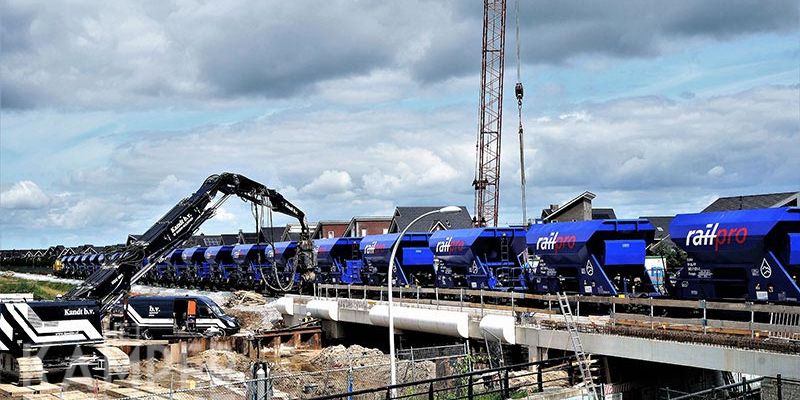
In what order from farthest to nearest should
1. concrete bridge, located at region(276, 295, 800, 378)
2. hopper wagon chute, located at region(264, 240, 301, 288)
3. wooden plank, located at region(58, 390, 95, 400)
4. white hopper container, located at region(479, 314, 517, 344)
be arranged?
hopper wagon chute, located at region(264, 240, 301, 288)
white hopper container, located at region(479, 314, 517, 344)
wooden plank, located at region(58, 390, 95, 400)
concrete bridge, located at region(276, 295, 800, 378)

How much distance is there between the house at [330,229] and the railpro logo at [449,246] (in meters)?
57.5

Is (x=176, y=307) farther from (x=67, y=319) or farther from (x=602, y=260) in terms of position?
(x=602, y=260)

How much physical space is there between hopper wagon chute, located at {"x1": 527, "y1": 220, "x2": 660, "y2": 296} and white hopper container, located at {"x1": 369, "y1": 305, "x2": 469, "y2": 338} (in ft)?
14.8

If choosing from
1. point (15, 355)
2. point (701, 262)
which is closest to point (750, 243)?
point (701, 262)

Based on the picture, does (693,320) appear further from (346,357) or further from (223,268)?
(223,268)

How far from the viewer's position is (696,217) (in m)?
26.7

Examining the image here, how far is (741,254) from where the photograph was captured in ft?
81.8

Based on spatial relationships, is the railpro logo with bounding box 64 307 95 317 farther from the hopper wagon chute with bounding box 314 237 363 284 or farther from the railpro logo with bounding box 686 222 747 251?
the hopper wagon chute with bounding box 314 237 363 284

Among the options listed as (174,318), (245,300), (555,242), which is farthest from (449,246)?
(245,300)

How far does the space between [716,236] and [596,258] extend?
6151mm

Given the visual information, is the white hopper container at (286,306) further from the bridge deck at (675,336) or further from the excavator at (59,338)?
the bridge deck at (675,336)

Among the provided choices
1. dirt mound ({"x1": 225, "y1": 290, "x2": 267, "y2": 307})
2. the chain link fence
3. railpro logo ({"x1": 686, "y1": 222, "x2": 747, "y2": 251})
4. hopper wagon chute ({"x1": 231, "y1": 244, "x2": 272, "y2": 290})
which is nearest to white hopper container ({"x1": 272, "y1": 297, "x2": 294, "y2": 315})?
dirt mound ({"x1": 225, "y1": 290, "x2": 267, "y2": 307})

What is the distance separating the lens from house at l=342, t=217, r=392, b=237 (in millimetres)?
92519

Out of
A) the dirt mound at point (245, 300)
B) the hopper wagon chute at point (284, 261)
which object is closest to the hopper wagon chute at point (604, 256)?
the dirt mound at point (245, 300)
